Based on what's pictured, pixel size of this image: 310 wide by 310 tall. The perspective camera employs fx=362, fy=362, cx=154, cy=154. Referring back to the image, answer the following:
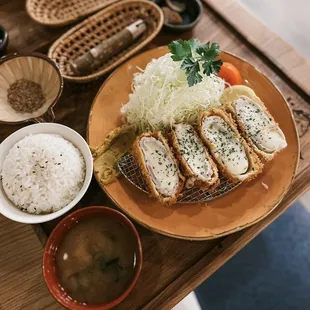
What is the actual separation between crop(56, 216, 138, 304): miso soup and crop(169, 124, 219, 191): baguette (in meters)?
0.42

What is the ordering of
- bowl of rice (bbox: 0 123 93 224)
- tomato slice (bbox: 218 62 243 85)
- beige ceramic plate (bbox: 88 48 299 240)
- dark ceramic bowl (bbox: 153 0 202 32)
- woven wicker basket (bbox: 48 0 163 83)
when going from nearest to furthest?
bowl of rice (bbox: 0 123 93 224)
beige ceramic plate (bbox: 88 48 299 240)
tomato slice (bbox: 218 62 243 85)
woven wicker basket (bbox: 48 0 163 83)
dark ceramic bowl (bbox: 153 0 202 32)

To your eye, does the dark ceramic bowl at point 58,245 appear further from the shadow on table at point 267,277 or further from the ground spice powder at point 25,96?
the shadow on table at point 267,277

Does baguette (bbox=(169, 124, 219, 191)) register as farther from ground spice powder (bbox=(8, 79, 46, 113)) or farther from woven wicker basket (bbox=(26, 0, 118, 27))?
woven wicker basket (bbox=(26, 0, 118, 27))

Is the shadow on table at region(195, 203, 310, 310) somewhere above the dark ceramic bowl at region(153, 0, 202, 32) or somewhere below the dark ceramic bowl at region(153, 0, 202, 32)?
below

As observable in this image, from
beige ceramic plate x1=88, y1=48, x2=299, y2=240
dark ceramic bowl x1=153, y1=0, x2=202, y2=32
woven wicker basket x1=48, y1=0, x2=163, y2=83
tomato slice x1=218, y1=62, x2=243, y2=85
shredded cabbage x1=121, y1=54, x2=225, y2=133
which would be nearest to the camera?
beige ceramic plate x1=88, y1=48, x2=299, y2=240

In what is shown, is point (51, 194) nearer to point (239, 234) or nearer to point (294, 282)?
point (239, 234)

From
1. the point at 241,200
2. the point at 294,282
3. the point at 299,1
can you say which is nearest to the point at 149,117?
the point at 241,200

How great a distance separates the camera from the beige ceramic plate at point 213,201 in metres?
1.67

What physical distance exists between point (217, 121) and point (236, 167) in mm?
278

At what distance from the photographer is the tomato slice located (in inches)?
80.7

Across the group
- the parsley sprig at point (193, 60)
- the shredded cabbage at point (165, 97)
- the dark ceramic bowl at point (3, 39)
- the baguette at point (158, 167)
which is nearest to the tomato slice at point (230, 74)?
the shredded cabbage at point (165, 97)

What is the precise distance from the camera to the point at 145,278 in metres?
1.67

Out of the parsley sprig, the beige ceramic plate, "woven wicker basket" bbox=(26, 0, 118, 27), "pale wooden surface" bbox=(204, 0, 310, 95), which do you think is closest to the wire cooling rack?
the beige ceramic plate

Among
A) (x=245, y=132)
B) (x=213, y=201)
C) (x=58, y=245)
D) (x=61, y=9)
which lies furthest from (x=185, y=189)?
(x=61, y=9)
